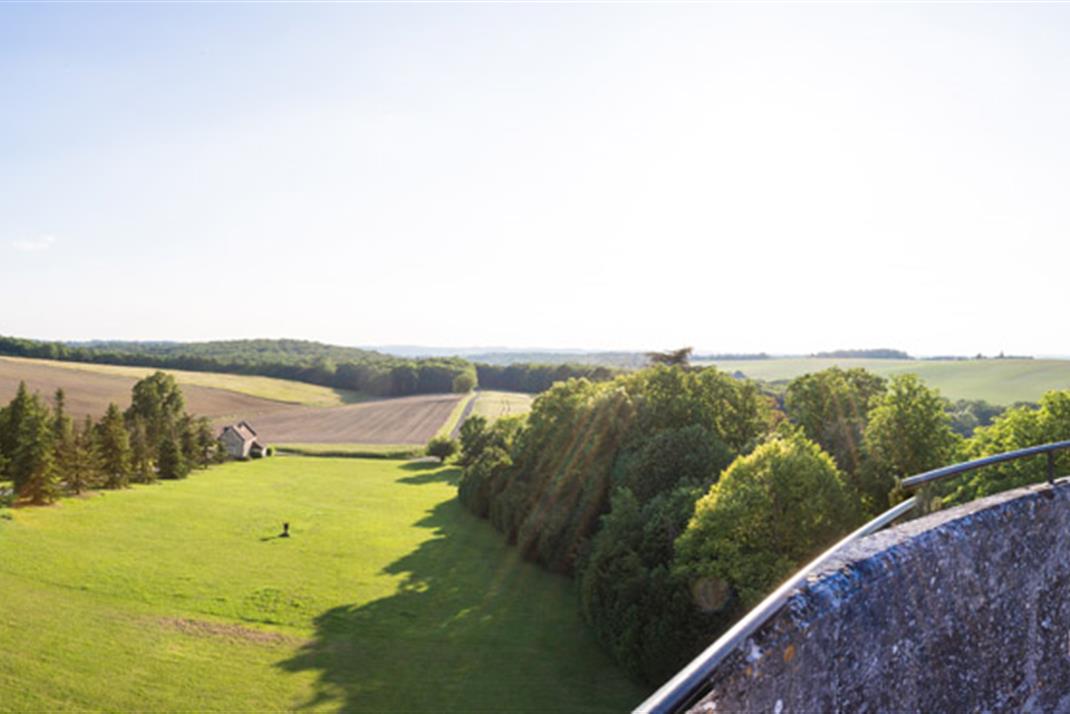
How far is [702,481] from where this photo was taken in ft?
108

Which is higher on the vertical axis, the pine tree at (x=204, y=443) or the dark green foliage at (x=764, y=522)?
the dark green foliage at (x=764, y=522)

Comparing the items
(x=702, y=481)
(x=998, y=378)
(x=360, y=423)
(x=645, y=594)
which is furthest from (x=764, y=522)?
(x=360, y=423)

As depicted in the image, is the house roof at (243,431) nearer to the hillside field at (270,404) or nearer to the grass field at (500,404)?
the hillside field at (270,404)

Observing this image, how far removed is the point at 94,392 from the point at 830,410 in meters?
97.6

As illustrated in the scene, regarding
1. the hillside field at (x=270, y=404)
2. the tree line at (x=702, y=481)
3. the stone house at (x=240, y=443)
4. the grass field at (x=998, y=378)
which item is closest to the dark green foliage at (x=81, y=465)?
the stone house at (x=240, y=443)

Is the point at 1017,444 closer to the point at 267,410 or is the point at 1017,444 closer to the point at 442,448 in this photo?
the point at 442,448

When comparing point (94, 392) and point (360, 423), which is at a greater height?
point (94, 392)

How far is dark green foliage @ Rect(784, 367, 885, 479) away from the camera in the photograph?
38656 millimetres

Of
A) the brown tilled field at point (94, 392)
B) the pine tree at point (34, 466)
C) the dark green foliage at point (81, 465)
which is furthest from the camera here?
the brown tilled field at point (94, 392)

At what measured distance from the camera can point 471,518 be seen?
54.9 m

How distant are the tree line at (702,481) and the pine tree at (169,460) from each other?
34.7 meters

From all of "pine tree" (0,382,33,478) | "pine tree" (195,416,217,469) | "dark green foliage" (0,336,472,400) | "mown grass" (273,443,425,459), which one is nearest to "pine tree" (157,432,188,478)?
"pine tree" (195,416,217,469)

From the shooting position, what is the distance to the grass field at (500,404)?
389 feet

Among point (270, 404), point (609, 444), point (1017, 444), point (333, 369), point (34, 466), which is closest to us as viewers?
point (1017, 444)
